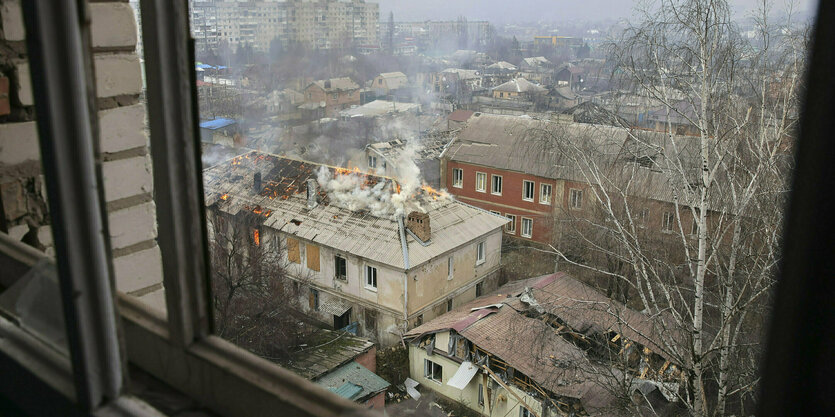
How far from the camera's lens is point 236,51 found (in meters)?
27.3

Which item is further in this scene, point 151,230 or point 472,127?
point 472,127

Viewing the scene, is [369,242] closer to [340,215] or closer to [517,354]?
[340,215]

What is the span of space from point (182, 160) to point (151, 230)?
100 centimetres

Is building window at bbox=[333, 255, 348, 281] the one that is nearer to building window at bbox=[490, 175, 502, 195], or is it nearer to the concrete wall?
building window at bbox=[490, 175, 502, 195]

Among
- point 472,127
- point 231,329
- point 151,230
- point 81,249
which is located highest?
point 81,249

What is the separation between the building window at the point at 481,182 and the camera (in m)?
16.0

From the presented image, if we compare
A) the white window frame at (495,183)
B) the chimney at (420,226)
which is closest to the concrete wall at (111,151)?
the chimney at (420,226)

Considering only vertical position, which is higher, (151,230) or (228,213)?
(151,230)

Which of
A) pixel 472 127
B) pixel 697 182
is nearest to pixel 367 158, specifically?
pixel 472 127

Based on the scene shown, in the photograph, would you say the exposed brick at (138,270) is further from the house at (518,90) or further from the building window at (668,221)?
the house at (518,90)

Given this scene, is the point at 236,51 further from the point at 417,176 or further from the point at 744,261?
→ the point at 744,261

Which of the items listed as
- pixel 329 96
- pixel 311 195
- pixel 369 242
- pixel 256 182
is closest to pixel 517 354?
pixel 369 242

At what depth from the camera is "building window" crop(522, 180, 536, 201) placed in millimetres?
15073

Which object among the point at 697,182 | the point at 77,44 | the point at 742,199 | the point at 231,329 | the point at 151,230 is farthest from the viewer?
the point at 231,329
